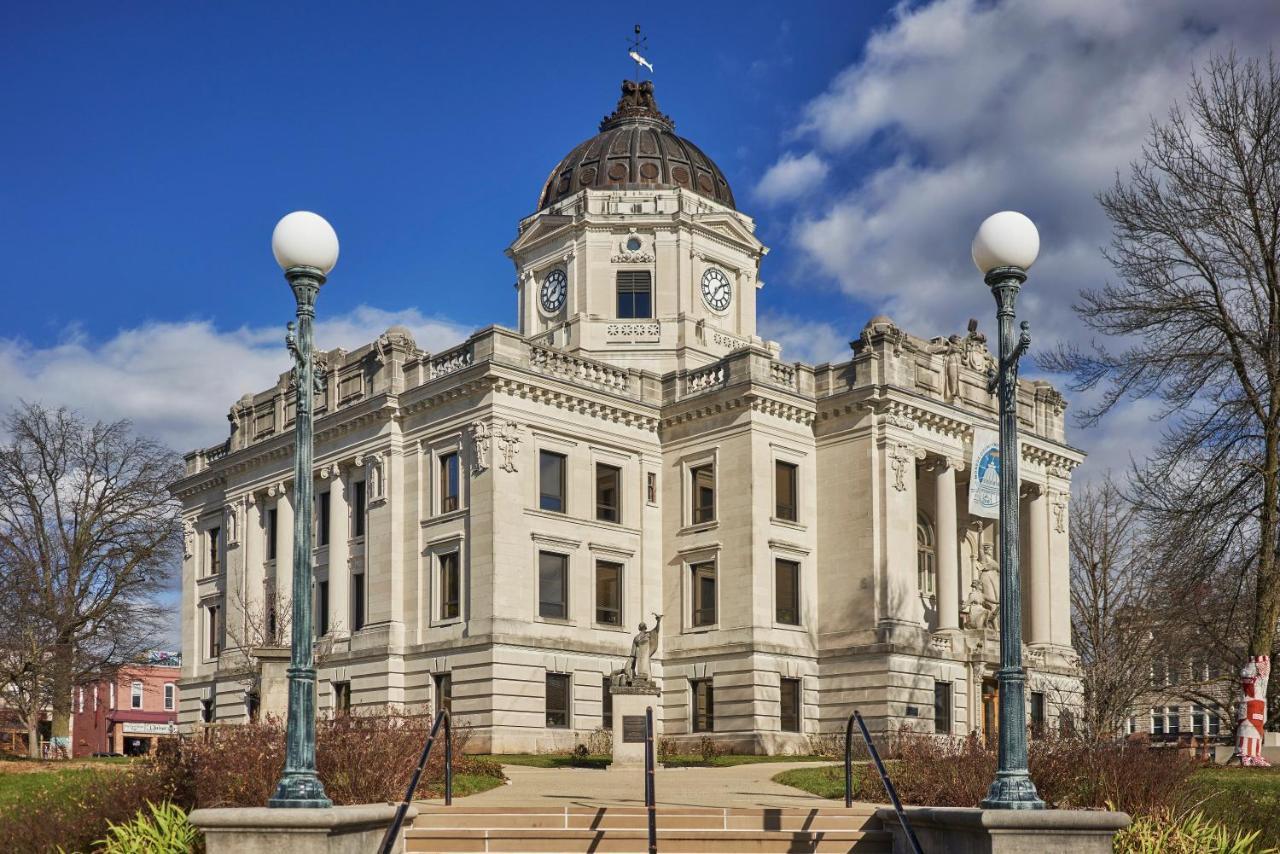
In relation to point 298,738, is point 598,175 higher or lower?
higher

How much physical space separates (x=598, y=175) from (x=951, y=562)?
21.6 meters

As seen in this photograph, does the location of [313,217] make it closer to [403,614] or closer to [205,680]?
[403,614]

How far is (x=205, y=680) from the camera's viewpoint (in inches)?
2244

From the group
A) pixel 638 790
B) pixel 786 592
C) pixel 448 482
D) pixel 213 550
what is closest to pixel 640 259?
pixel 448 482

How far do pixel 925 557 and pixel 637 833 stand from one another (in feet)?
117

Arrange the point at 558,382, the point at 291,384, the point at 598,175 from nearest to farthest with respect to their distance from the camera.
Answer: the point at 558,382 → the point at 291,384 → the point at 598,175

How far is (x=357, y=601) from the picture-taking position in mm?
49281

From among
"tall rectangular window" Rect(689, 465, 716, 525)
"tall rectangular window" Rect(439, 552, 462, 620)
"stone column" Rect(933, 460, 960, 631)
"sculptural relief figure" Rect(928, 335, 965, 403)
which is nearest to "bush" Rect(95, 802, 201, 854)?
"tall rectangular window" Rect(439, 552, 462, 620)

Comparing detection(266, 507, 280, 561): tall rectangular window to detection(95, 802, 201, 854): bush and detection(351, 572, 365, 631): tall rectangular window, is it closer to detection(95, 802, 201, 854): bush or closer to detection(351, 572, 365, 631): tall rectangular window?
detection(351, 572, 365, 631): tall rectangular window

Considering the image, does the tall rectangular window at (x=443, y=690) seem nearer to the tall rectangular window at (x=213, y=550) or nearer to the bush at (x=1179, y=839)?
the tall rectangular window at (x=213, y=550)

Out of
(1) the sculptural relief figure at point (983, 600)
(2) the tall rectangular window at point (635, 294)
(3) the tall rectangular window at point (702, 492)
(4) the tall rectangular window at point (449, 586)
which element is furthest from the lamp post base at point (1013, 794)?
(2) the tall rectangular window at point (635, 294)

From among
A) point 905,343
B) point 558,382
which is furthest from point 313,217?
point 905,343

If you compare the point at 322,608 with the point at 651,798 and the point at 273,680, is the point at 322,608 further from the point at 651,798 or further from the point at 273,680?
the point at 651,798

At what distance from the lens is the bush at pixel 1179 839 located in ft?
52.2
